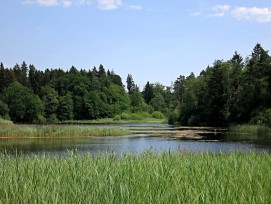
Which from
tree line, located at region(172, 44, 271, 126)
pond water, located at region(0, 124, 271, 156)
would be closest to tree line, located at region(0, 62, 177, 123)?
tree line, located at region(172, 44, 271, 126)

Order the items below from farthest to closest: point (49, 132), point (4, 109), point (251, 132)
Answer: point (4, 109) → point (251, 132) → point (49, 132)

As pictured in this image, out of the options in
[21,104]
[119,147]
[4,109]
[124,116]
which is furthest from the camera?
[124,116]

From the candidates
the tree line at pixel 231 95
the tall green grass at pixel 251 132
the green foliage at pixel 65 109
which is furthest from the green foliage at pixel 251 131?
the green foliage at pixel 65 109

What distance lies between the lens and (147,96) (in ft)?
467

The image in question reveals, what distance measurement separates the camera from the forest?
55.8 meters

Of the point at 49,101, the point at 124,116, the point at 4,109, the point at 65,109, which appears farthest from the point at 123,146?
the point at 124,116

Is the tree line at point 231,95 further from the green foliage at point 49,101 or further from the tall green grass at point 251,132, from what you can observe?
the green foliage at point 49,101

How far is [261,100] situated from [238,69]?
13973mm

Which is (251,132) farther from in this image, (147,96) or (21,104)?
(147,96)

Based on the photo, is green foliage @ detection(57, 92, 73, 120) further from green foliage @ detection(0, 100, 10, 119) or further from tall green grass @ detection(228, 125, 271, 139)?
tall green grass @ detection(228, 125, 271, 139)

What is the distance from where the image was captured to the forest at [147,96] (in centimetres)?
5575

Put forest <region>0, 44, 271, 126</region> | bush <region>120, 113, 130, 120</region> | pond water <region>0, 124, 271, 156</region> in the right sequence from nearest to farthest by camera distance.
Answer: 1. pond water <region>0, 124, 271, 156</region>
2. forest <region>0, 44, 271, 126</region>
3. bush <region>120, 113, 130, 120</region>

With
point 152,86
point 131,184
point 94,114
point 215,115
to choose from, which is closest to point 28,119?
point 94,114

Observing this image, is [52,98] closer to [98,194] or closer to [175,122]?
[175,122]
